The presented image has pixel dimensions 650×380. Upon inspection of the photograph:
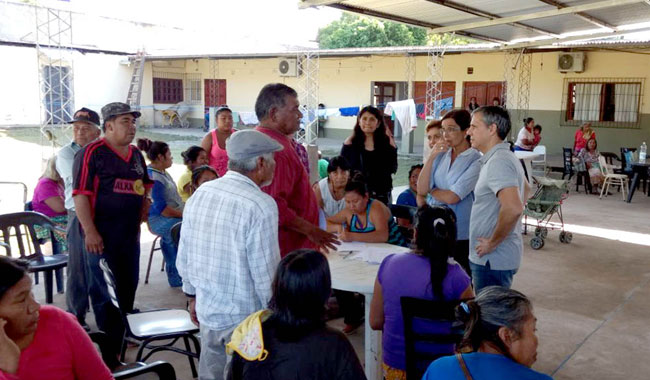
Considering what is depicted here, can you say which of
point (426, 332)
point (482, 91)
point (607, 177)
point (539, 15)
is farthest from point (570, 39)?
point (426, 332)

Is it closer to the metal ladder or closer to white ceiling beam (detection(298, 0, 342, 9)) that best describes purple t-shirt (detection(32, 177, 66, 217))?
white ceiling beam (detection(298, 0, 342, 9))

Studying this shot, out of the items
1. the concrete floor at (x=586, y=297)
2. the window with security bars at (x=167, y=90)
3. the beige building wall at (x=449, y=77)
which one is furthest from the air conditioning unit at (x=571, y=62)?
the window with security bars at (x=167, y=90)

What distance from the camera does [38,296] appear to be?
4.97 m

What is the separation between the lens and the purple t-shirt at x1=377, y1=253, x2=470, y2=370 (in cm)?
253

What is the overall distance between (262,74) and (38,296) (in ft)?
71.7

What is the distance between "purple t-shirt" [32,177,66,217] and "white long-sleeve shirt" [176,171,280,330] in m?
3.09

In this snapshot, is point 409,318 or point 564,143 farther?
point 564,143

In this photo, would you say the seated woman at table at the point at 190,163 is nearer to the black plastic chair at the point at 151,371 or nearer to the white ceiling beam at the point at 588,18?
the black plastic chair at the point at 151,371

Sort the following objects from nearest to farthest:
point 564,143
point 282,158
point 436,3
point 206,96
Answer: point 282,158
point 436,3
point 564,143
point 206,96

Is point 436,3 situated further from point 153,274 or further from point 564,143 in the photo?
point 564,143

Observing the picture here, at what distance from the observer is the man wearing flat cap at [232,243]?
7.43 ft

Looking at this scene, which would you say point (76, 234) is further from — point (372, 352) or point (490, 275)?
point (490, 275)

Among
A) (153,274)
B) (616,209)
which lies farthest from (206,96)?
(153,274)

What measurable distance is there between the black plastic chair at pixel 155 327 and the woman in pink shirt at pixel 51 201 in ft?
6.33
